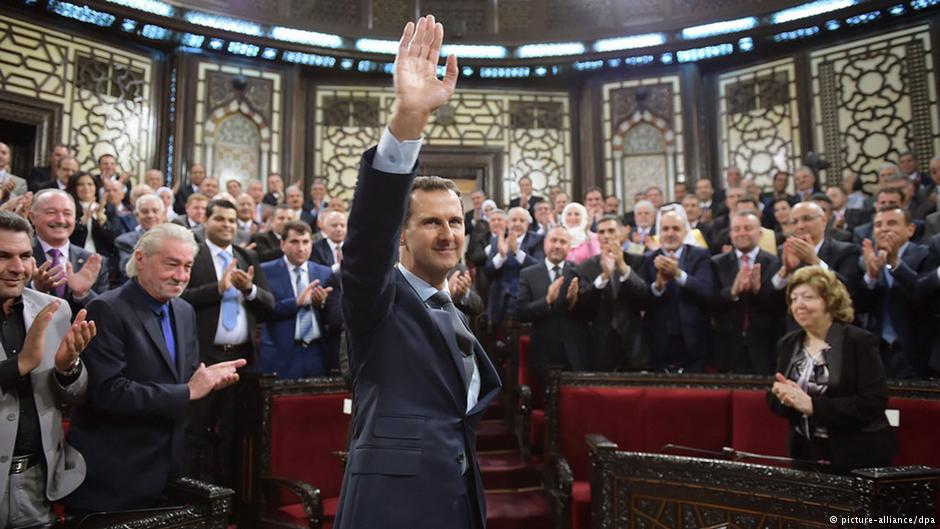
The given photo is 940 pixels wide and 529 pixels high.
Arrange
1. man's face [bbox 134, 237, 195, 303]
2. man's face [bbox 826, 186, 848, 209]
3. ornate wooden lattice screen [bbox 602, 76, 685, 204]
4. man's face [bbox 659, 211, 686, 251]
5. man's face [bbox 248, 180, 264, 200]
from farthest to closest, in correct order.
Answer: ornate wooden lattice screen [bbox 602, 76, 685, 204] → man's face [bbox 248, 180, 264, 200] → man's face [bbox 826, 186, 848, 209] → man's face [bbox 659, 211, 686, 251] → man's face [bbox 134, 237, 195, 303]

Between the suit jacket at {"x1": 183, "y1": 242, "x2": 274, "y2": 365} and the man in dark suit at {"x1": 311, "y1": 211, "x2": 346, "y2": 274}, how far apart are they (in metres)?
0.95

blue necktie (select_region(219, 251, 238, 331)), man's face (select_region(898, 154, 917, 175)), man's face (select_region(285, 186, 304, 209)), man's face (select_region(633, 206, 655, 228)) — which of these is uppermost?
man's face (select_region(898, 154, 917, 175))

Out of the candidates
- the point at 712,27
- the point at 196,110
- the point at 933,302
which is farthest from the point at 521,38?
the point at 933,302

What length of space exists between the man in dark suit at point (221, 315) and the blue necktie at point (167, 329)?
2.78ft

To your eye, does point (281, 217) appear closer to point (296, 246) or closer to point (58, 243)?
point (296, 246)

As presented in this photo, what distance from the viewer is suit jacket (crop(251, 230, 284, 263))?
494 centimetres

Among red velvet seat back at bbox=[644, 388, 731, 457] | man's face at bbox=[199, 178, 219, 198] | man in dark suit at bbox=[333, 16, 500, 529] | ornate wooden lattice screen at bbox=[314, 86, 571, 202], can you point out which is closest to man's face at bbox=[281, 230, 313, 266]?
red velvet seat back at bbox=[644, 388, 731, 457]

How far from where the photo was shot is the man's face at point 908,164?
6.71 m

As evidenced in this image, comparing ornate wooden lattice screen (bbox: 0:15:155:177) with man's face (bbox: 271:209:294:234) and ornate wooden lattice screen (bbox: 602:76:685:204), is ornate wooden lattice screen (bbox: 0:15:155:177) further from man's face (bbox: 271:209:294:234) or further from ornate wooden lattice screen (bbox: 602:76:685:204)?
ornate wooden lattice screen (bbox: 602:76:685:204)

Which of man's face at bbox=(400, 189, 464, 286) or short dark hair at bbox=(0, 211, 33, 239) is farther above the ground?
short dark hair at bbox=(0, 211, 33, 239)

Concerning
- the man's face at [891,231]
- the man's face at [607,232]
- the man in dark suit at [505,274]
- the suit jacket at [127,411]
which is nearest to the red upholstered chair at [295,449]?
the suit jacket at [127,411]

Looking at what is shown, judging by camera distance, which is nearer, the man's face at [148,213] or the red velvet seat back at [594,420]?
the red velvet seat back at [594,420]

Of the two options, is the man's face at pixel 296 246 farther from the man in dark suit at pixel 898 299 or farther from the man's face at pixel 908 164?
the man's face at pixel 908 164

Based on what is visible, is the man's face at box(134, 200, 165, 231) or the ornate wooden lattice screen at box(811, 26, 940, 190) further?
the ornate wooden lattice screen at box(811, 26, 940, 190)
